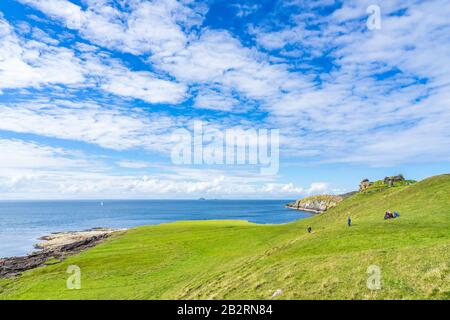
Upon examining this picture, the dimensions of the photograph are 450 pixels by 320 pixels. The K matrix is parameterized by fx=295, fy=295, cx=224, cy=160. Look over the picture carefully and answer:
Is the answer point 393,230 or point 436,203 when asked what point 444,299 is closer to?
point 393,230

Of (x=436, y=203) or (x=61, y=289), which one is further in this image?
(x=436, y=203)

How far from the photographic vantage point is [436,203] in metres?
54.6

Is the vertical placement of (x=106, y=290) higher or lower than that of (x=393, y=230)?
lower

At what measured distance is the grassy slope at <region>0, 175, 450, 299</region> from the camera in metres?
21.2

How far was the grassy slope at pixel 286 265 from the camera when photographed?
2120 cm

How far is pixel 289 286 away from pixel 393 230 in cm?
2443

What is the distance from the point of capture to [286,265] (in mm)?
30797
